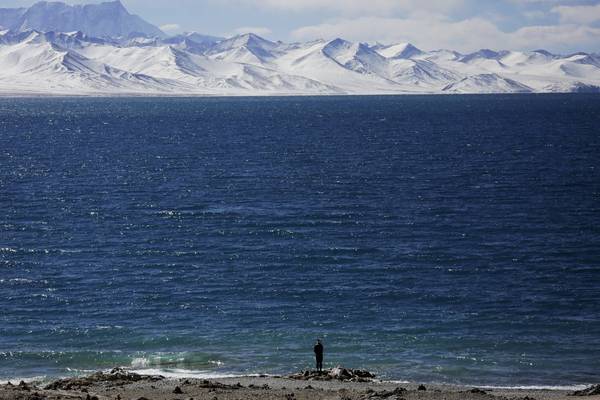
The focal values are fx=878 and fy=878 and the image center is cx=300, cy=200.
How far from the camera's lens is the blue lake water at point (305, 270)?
154 ft

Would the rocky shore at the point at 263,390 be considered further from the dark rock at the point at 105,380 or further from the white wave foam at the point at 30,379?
the white wave foam at the point at 30,379

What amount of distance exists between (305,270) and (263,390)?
2707 cm

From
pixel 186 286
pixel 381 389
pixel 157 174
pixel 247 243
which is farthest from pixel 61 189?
pixel 381 389

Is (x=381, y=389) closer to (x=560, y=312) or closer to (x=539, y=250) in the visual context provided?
(x=560, y=312)

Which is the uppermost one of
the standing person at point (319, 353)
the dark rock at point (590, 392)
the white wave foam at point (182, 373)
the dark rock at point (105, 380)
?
the standing person at point (319, 353)

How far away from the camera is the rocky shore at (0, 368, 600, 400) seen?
114 feet

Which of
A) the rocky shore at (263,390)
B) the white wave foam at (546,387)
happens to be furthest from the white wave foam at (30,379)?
the white wave foam at (546,387)

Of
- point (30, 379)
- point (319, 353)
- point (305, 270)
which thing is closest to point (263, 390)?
point (319, 353)

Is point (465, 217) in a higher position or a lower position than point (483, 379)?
higher

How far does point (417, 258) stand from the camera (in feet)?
219

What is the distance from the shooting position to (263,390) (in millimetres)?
36906

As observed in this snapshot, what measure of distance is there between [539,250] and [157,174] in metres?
62.6

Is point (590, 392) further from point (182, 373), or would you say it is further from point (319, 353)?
point (182, 373)

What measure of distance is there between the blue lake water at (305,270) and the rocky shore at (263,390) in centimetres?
379
